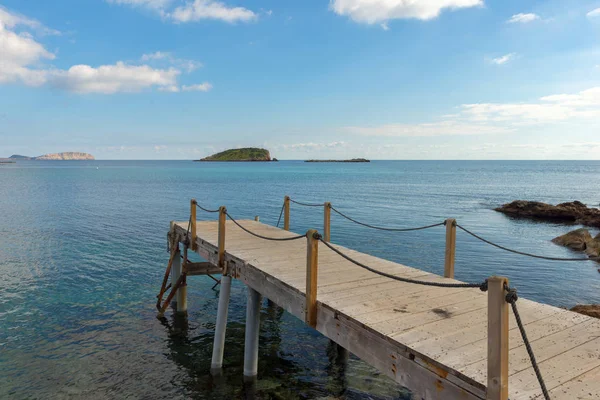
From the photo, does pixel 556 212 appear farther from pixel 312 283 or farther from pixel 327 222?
pixel 312 283

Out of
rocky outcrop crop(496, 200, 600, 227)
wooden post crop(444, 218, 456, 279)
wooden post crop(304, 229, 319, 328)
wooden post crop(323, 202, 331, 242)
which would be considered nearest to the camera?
wooden post crop(304, 229, 319, 328)

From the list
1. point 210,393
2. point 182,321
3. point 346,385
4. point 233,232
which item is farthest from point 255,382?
point 233,232

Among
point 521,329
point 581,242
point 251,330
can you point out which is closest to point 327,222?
point 251,330

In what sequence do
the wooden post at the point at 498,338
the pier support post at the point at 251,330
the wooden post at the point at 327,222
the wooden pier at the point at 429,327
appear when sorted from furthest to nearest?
A: the wooden post at the point at 327,222
the pier support post at the point at 251,330
the wooden pier at the point at 429,327
the wooden post at the point at 498,338

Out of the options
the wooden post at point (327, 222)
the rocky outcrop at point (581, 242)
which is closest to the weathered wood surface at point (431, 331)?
the wooden post at point (327, 222)

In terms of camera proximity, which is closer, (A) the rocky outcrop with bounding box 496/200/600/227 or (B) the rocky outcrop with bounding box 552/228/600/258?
(B) the rocky outcrop with bounding box 552/228/600/258

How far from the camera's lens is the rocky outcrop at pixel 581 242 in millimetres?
20930

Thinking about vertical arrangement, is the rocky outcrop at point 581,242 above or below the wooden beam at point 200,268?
below

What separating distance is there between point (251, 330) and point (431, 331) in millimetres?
4821

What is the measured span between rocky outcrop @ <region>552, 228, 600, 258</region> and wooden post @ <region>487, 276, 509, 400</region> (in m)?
21.0

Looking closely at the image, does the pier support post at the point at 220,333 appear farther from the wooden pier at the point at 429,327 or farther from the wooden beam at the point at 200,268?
the wooden beam at the point at 200,268

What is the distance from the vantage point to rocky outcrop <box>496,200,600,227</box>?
33.6m

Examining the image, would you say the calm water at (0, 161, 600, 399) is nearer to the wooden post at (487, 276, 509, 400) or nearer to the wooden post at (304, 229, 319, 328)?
the wooden post at (304, 229, 319, 328)

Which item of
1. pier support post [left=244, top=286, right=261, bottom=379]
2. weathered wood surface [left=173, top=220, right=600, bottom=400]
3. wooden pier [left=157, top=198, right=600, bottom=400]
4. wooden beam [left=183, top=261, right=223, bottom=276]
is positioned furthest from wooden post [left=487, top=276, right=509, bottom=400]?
wooden beam [left=183, top=261, right=223, bottom=276]
